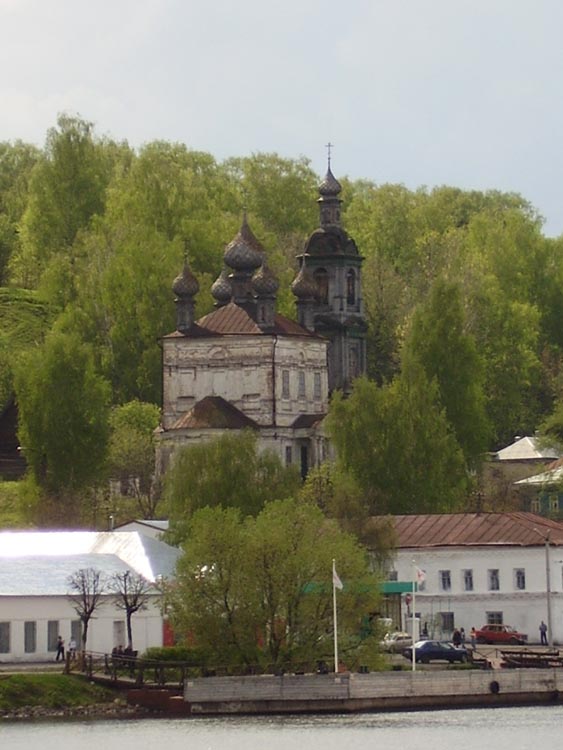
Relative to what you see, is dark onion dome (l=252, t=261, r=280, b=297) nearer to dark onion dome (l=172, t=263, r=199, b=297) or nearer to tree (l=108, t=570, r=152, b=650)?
dark onion dome (l=172, t=263, r=199, b=297)

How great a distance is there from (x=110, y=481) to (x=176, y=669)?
46313 millimetres

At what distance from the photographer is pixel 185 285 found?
13462cm

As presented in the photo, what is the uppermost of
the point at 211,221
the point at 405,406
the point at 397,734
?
the point at 211,221

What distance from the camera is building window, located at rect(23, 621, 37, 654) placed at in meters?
91.4

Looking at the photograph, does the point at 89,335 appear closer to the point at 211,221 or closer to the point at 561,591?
the point at 211,221

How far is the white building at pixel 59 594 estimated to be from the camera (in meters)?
91.2

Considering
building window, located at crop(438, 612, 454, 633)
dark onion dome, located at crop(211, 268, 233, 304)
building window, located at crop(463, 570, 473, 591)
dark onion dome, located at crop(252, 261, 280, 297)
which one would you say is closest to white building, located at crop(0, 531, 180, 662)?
building window, located at crop(438, 612, 454, 633)

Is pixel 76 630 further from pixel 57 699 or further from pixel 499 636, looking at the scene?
pixel 499 636

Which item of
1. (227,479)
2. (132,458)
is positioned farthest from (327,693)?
(132,458)

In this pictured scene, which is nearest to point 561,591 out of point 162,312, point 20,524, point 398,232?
point 20,524

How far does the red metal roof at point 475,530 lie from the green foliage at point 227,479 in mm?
4583

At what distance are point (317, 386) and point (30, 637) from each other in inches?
1726

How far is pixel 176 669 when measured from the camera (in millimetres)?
86562

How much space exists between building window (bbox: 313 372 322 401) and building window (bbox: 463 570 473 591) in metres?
28.5
